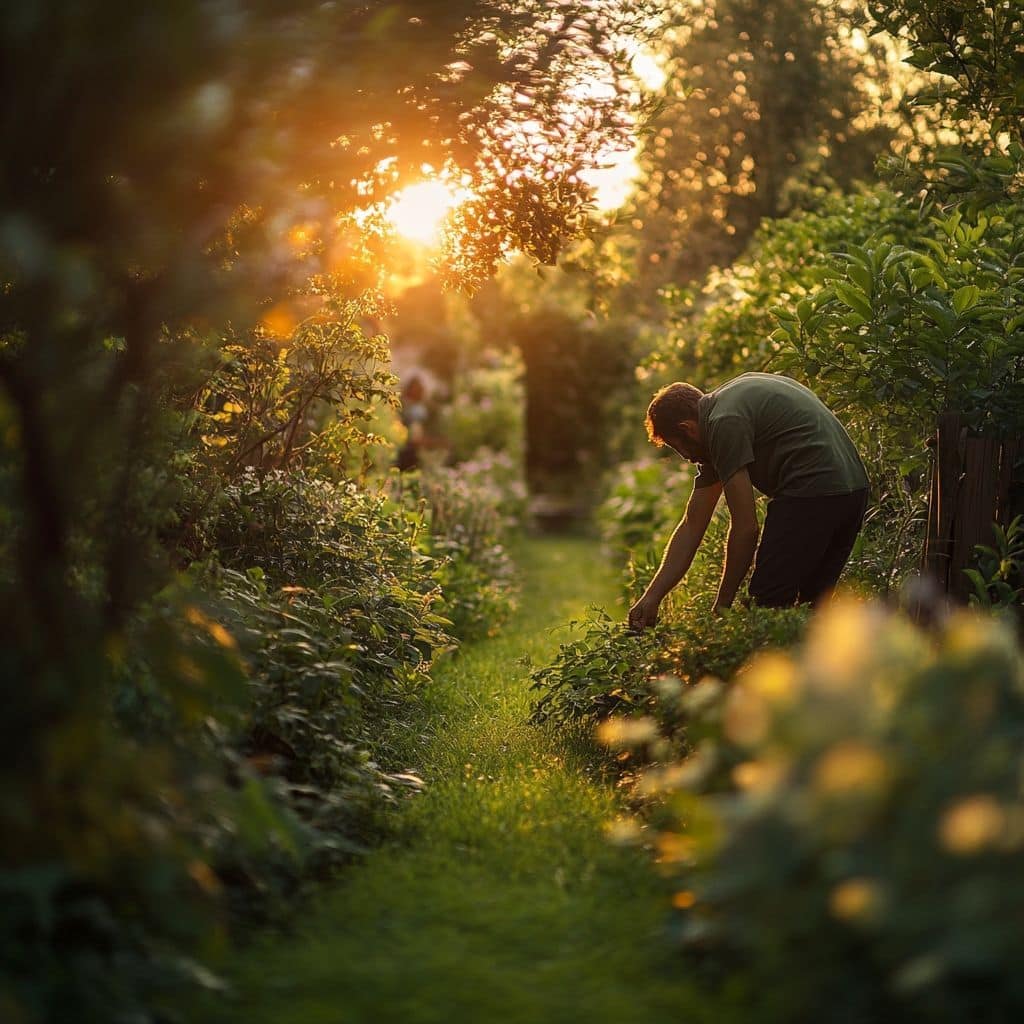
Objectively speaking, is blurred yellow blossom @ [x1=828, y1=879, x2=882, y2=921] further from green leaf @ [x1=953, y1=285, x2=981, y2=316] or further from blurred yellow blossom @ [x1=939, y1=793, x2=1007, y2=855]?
green leaf @ [x1=953, y1=285, x2=981, y2=316]

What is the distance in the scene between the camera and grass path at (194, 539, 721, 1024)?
9.17ft

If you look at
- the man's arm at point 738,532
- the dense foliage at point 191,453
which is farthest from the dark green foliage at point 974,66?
the man's arm at point 738,532

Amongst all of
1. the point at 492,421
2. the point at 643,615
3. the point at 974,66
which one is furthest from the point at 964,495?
the point at 492,421

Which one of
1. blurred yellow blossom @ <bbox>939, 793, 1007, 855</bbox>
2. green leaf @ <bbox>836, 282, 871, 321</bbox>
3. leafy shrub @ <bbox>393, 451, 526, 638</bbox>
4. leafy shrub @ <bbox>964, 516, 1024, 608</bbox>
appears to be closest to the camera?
blurred yellow blossom @ <bbox>939, 793, 1007, 855</bbox>

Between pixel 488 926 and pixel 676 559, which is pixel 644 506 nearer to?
pixel 676 559

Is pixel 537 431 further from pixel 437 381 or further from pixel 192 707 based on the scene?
pixel 192 707

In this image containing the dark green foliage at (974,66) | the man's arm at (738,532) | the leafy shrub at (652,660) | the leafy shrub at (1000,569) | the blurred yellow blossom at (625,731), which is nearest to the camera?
the blurred yellow blossom at (625,731)

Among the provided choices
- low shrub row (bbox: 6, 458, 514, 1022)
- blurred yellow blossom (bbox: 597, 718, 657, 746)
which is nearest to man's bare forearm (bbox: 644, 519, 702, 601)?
blurred yellow blossom (bbox: 597, 718, 657, 746)

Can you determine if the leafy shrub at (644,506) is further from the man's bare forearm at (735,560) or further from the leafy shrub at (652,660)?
the man's bare forearm at (735,560)

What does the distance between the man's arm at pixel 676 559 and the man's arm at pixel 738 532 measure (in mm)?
154

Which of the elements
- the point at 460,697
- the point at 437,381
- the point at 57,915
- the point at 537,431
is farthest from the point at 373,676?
the point at 437,381

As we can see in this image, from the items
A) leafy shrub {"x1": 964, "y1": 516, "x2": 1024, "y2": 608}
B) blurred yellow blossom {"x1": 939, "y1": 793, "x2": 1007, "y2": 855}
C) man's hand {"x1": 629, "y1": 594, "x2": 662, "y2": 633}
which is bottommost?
man's hand {"x1": 629, "y1": 594, "x2": 662, "y2": 633}

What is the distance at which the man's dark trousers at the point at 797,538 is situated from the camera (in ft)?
16.9

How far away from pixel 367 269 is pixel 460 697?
2.42m
